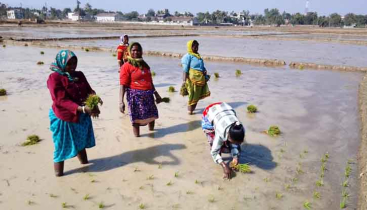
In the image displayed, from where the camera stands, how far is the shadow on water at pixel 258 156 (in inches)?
173

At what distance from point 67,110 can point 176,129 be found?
264cm

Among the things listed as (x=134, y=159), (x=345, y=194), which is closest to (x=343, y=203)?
(x=345, y=194)

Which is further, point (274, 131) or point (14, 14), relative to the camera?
point (14, 14)

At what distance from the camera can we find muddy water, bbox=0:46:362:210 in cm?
354

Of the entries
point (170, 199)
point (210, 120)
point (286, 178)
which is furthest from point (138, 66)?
point (286, 178)

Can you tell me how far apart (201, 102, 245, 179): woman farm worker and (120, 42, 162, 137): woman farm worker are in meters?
1.09

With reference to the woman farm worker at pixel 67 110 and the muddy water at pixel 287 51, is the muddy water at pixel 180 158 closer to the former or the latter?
the woman farm worker at pixel 67 110

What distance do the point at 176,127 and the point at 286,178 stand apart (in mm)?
2447

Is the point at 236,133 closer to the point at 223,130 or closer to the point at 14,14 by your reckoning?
the point at 223,130

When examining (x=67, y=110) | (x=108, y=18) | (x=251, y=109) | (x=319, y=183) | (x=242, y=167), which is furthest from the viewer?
(x=108, y=18)

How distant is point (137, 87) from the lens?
4.80 m

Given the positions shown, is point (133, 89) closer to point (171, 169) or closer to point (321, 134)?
point (171, 169)

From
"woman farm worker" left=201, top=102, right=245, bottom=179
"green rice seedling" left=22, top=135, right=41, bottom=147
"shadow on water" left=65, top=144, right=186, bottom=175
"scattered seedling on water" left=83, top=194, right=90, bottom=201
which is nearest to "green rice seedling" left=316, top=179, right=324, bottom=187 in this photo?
"woman farm worker" left=201, top=102, right=245, bottom=179

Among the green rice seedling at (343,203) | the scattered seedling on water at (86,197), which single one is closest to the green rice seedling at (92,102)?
the scattered seedling on water at (86,197)
